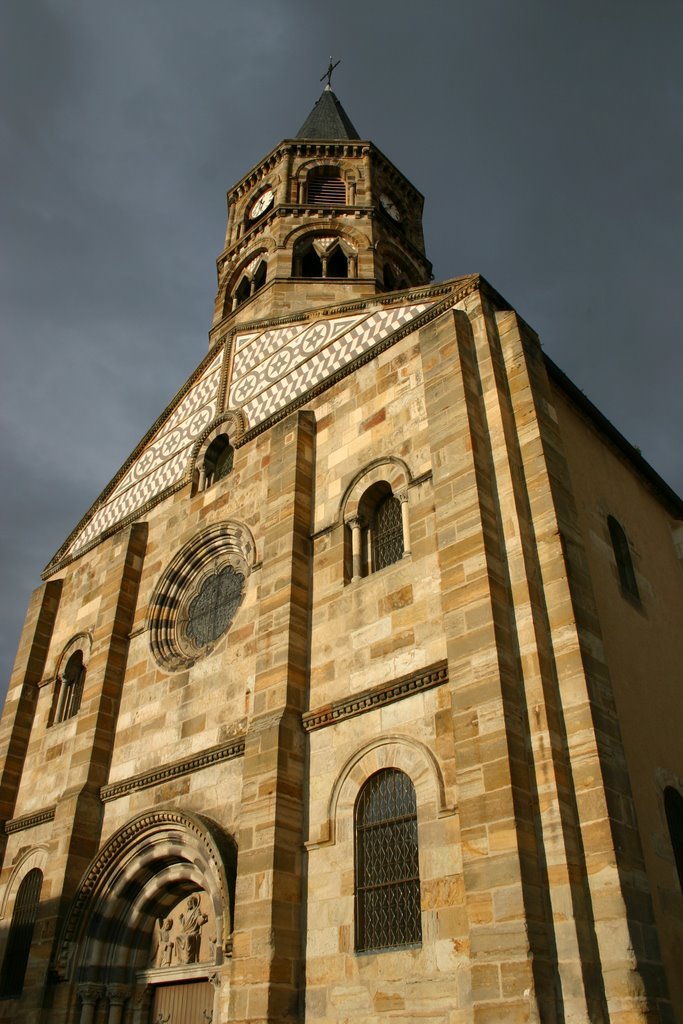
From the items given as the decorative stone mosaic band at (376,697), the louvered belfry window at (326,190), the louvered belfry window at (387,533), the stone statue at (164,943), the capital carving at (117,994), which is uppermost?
the louvered belfry window at (326,190)

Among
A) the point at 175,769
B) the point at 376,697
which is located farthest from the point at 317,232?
the point at 376,697

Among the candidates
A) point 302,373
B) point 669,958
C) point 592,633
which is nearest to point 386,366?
point 302,373

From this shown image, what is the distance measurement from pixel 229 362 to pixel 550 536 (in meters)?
9.19

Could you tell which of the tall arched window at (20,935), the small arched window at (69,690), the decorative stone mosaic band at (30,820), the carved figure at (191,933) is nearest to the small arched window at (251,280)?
the small arched window at (69,690)

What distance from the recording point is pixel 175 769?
35.9 ft

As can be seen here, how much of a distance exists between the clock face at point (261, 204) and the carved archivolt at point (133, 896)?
1539 cm

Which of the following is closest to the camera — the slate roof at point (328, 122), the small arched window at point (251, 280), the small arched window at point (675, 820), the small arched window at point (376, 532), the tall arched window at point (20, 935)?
the small arched window at point (675, 820)

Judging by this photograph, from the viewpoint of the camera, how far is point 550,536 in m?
8.74

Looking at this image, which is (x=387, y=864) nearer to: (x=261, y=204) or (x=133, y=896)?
(x=133, y=896)

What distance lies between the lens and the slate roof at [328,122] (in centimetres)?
2369

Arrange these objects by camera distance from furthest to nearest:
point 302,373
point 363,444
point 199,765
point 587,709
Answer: point 302,373, point 363,444, point 199,765, point 587,709

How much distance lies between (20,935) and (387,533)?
7713 mm

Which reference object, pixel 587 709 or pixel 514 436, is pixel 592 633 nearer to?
pixel 587 709

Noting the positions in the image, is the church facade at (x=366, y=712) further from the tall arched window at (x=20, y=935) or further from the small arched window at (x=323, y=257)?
the small arched window at (x=323, y=257)
